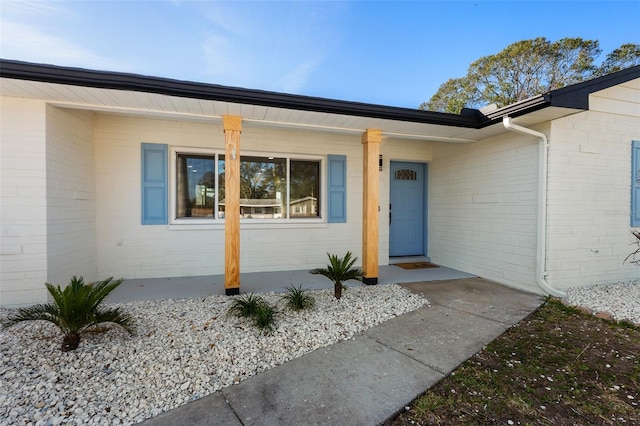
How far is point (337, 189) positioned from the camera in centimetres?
624

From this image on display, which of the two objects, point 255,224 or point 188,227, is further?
point 255,224

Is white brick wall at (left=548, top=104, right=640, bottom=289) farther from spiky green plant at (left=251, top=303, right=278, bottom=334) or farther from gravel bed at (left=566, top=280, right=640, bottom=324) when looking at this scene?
spiky green plant at (left=251, top=303, right=278, bottom=334)

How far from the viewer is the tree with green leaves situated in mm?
13914

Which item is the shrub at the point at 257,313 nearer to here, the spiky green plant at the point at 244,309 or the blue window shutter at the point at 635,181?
the spiky green plant at the point at 244,309

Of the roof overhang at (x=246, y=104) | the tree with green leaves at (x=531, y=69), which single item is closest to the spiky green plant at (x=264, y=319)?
the roof overhang at (x=246, y=104)

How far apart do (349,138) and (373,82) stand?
8.55 metres

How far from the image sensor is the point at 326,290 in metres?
4.62

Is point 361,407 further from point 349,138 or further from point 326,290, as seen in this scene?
point 349,138

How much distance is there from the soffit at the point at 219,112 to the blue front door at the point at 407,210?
5.30 feet

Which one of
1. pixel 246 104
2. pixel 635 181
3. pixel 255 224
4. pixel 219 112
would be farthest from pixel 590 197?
pixel 219 112

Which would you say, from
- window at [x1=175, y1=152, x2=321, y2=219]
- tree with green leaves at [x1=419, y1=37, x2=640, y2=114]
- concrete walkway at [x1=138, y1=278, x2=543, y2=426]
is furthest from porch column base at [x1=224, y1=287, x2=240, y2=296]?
tree with green leaves at [x1=419, y1=37, x2=640, y2=114]

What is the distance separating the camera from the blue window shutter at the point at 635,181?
4996 mm

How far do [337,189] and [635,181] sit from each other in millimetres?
5082

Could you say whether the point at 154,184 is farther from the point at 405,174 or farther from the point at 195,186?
the point at 405,174
